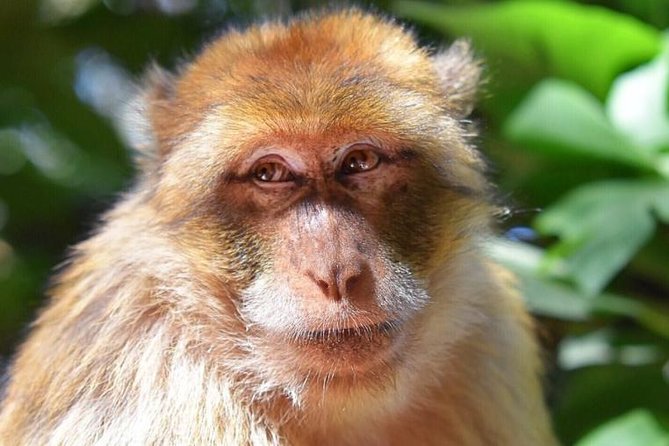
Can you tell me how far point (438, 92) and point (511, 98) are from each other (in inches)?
53.9

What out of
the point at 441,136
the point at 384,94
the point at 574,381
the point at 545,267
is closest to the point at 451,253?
the point at 441,136

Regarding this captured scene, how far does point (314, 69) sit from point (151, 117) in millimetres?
646

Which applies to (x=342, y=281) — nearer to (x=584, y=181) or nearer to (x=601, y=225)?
(x=601, y=225)

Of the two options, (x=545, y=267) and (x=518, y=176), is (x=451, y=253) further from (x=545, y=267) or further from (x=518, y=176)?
(x=518, y=176)

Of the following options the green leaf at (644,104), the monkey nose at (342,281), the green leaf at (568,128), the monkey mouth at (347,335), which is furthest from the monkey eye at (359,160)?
the green leaf at (644,104)

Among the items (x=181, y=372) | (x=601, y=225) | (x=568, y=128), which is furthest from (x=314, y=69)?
(x=568, y=128)

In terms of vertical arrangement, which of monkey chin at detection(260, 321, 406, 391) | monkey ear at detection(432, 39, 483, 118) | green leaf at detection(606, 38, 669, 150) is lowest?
green leaf at detection(606, 38, 669, 150)

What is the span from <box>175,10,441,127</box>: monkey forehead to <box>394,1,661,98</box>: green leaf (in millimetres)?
1106

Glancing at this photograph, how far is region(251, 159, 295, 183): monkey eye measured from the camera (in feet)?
8.25

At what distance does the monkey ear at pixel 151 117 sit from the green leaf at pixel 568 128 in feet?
5.04

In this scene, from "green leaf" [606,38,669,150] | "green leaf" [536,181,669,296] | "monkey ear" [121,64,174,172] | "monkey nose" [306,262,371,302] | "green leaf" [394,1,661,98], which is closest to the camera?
"monkey nose" [306,262,371,302]

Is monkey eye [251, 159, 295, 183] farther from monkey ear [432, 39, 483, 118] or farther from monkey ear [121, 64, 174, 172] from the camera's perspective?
monkey ear [432, 39, 483, 118]

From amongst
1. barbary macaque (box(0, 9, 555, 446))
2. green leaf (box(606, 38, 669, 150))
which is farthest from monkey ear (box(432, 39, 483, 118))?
green leaf (box(606, 38, 669, 150))

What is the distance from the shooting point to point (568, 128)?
3.73 meters
